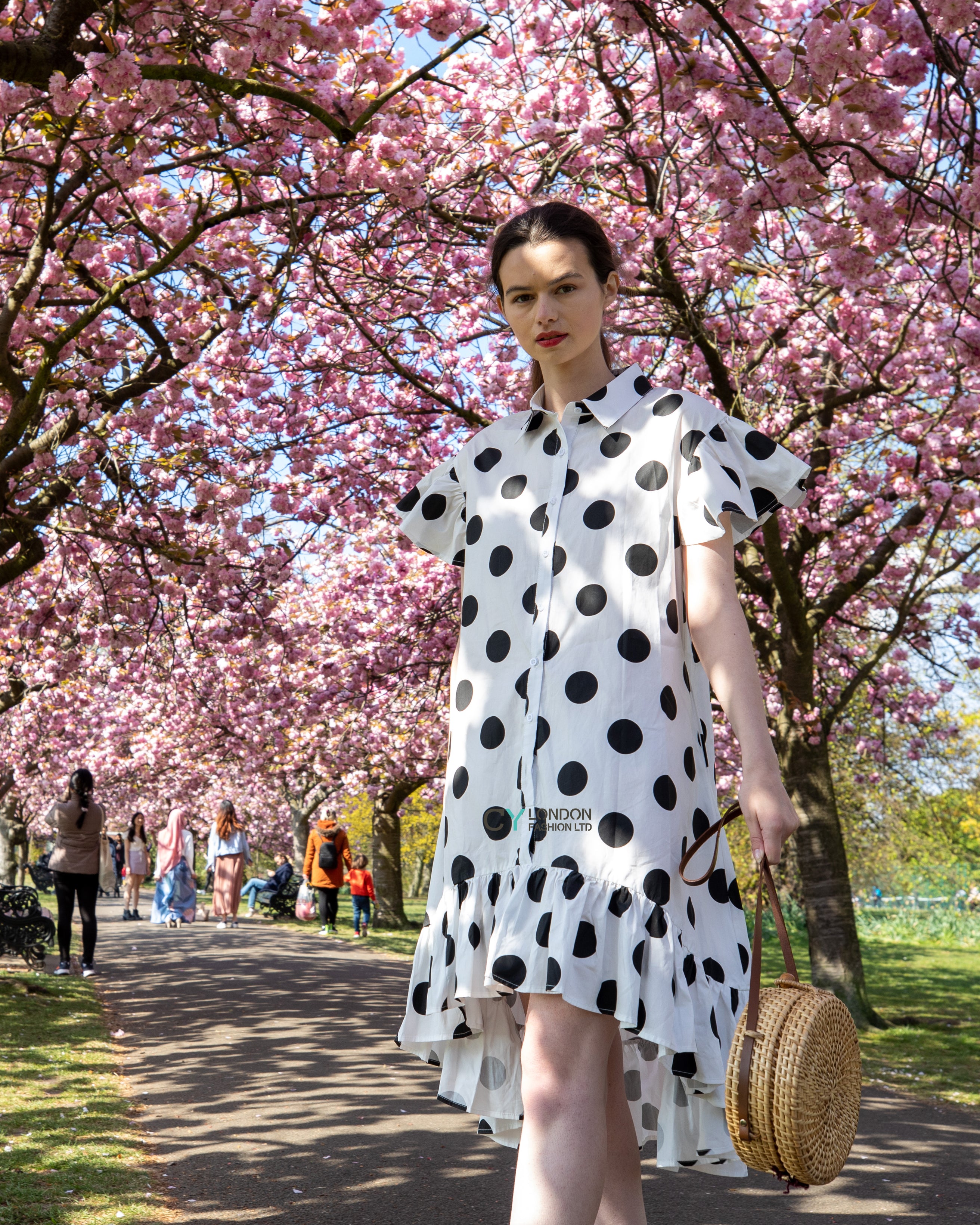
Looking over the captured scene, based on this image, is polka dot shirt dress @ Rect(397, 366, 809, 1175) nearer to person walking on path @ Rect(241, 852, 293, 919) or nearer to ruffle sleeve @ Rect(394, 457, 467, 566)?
ruffle sleeve @ Rect(394, 457, 467, 566)

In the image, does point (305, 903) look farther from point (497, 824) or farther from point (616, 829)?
point (616, 829)

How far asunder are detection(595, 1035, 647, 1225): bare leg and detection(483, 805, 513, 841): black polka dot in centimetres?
39

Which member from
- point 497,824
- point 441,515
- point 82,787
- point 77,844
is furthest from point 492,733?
point 82,787

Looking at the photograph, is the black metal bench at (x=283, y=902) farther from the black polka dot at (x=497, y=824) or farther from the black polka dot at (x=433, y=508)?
the black polka dot at (x=497, y=824)

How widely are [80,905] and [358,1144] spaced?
664 cm

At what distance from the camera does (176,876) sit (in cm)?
1789

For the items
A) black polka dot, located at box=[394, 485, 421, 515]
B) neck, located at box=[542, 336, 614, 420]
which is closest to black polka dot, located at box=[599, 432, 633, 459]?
neck, located at box=[542, 336, 614, 420]

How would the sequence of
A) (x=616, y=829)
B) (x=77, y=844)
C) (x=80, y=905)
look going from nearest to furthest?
(x=616, y=829) < (x=77, y=844) < (x=80, y=905)

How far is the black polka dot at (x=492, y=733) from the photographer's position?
6.68 feet

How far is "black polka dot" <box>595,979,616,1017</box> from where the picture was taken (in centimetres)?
175

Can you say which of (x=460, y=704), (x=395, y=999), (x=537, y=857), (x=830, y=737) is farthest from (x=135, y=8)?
(x=830, y=737)

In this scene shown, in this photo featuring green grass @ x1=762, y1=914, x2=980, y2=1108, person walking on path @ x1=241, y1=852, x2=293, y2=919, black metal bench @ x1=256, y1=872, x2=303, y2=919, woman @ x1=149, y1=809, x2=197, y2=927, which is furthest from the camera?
person walking on path @ x1=241, y1=852, x2=293, y2=919

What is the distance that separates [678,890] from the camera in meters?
1.87

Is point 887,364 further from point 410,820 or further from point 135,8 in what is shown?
point 410,820
